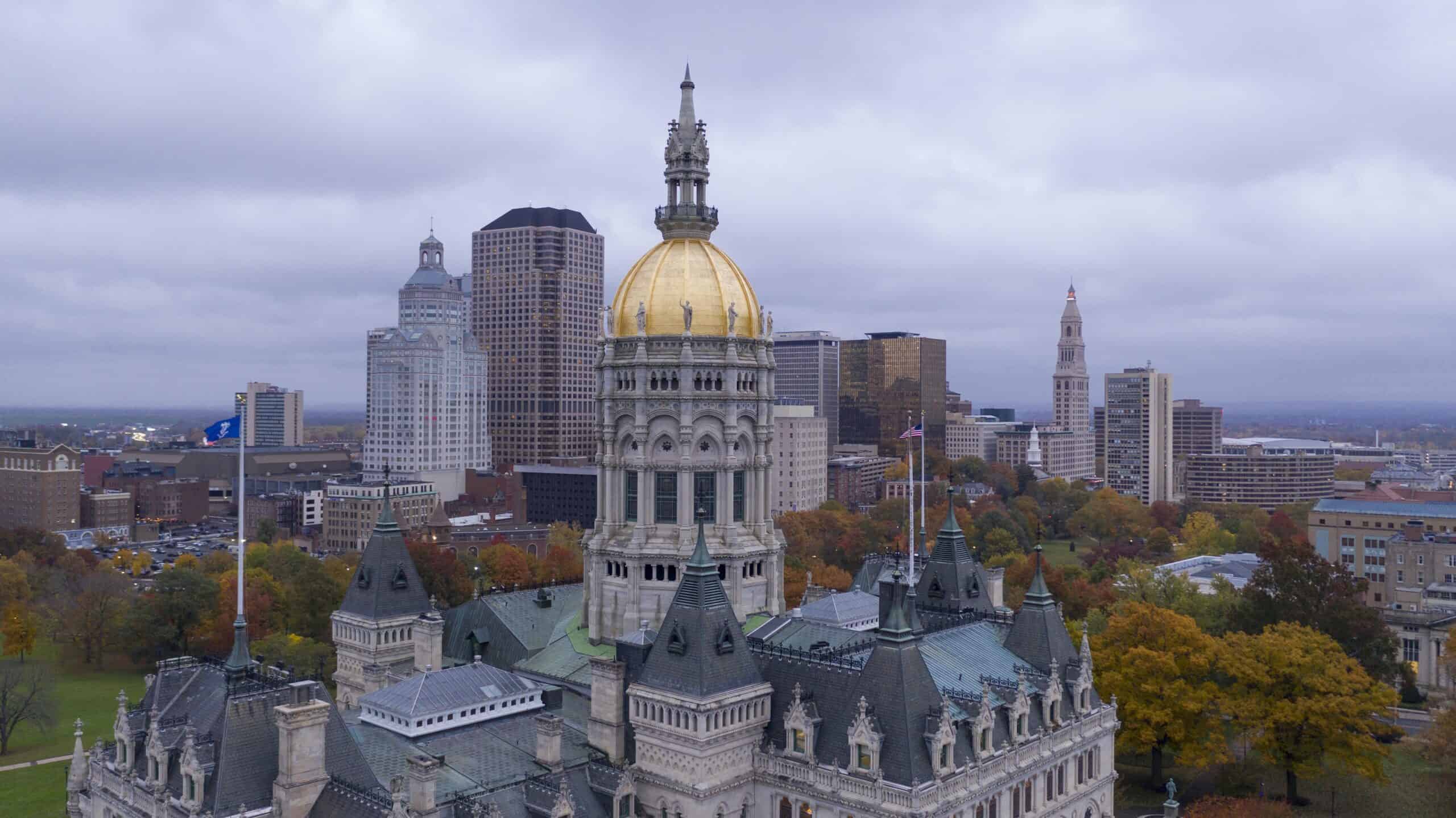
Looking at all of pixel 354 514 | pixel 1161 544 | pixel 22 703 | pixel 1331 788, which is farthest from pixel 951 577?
pixel 354 514

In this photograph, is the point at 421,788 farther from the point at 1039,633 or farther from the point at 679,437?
the point at 1039,633

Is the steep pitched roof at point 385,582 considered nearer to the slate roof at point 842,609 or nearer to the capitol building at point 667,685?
the capitol building at point 667,685

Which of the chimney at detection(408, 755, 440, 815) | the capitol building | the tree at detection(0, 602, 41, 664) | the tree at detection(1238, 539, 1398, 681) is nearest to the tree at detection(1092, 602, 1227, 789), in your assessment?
the capitol building

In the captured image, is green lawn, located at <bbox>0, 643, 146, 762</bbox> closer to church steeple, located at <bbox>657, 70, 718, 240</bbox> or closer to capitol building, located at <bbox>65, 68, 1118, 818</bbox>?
capitol building, located at <bbox>65, 68, 1118, 818</bbox>

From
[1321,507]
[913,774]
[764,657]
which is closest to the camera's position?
[913,774]

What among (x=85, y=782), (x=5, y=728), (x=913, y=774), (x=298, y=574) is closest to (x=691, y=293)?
(x=913, y=774)

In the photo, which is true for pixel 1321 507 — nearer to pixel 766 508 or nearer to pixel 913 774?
pixel 766 508
